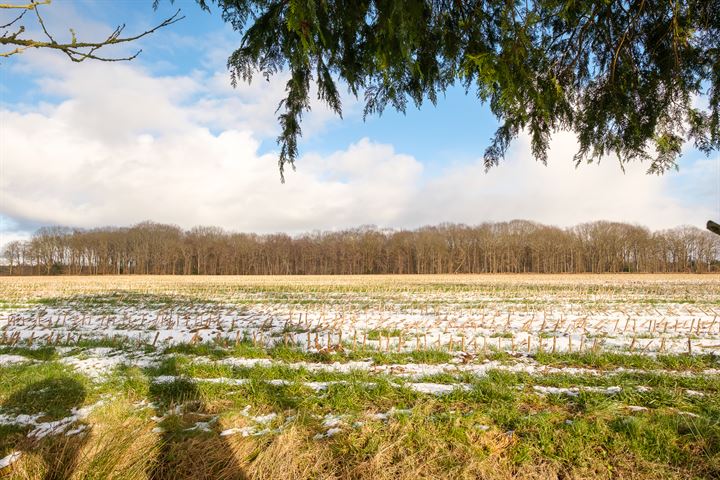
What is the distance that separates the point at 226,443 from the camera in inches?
154

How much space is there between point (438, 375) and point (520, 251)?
321ft

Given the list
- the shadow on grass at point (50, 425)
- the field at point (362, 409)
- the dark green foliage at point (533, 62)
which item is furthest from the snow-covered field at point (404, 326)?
the dark green foliage at point (533, 62)

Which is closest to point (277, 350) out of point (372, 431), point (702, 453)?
point (372, 431)

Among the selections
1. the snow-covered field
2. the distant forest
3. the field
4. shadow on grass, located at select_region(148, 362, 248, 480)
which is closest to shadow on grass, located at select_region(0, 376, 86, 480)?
the field

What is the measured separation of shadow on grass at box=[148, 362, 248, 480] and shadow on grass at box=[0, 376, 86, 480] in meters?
0.81

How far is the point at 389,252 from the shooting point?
3991 inches

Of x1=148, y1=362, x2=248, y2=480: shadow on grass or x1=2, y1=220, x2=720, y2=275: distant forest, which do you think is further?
x1=2, y1=220, x2=720, y2=275: distant forest

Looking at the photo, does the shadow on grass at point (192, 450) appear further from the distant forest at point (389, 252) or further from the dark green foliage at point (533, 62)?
the distant forest at point (389, 252)

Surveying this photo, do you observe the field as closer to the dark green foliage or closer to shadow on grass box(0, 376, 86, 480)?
shadow on grass box(0, 376, 86, 480)

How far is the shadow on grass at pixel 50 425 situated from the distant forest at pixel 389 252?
93.3 metres

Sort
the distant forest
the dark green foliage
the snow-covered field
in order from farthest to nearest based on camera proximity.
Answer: the distant forest
the snow-covered field
the dark green foliage

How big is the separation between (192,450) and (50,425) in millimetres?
2159

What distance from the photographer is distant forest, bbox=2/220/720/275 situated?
295 feet

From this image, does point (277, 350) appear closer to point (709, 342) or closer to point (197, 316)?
point (197, 316)
